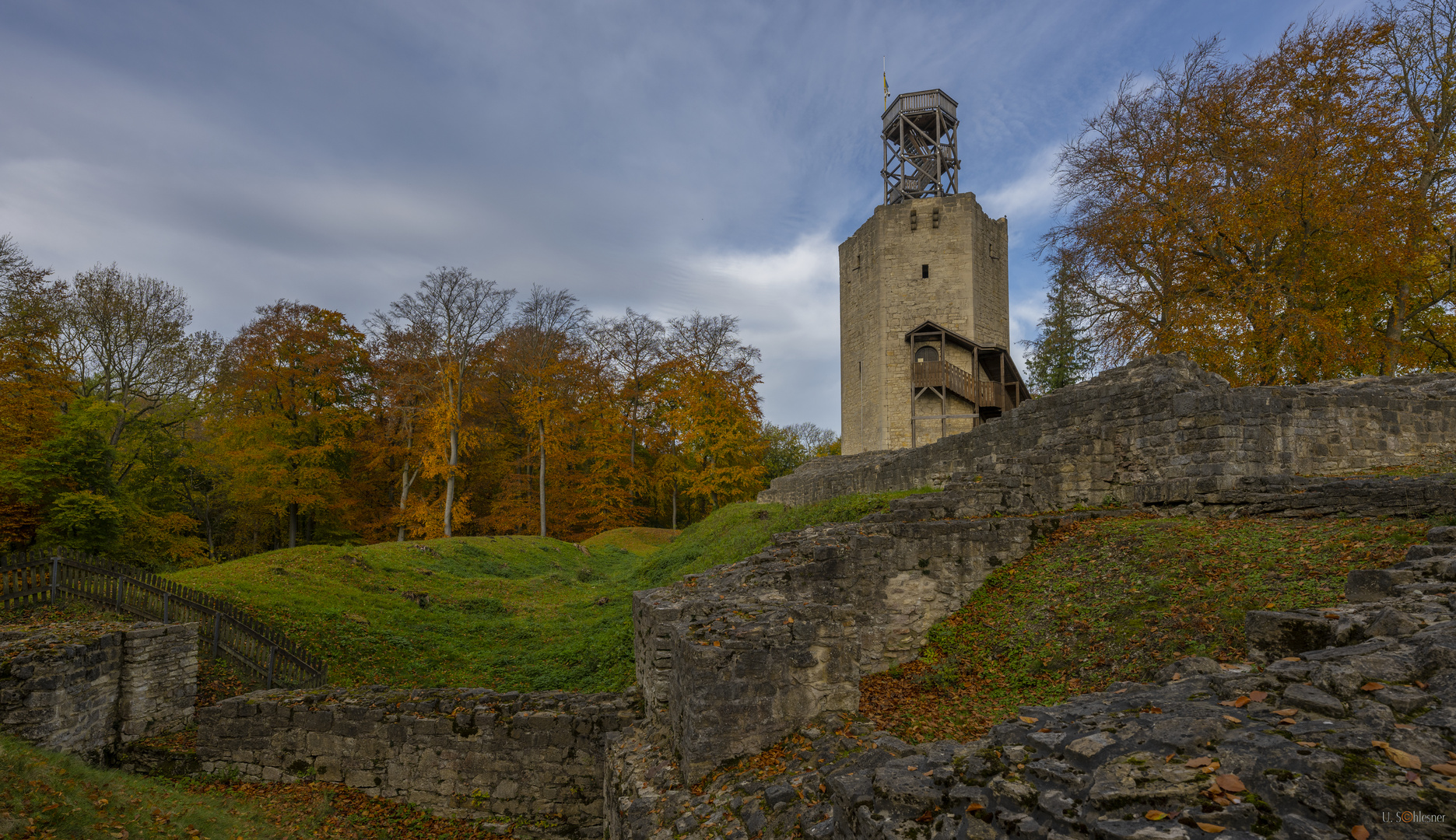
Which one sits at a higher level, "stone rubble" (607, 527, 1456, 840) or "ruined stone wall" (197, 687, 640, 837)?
"stone rubble" (607, 527, 1456, 840)

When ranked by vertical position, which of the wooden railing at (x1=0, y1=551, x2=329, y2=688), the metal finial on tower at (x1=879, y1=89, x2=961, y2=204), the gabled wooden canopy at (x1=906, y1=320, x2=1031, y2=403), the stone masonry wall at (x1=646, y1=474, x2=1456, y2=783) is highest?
the metal finial on tower at (x1=879, y1=89, x2=961, y2=204)

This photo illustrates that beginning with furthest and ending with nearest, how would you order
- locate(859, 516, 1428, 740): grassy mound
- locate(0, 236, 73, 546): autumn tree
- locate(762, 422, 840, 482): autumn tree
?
1. locate(762, 422, 840, 482): autumn tree
2. locate(0, 236, 73, 546): autumn tree
3. locate(859, 516, 1428, 740): grassy mound

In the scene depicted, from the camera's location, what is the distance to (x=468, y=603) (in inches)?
606

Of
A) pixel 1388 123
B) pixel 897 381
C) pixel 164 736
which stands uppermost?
pixel 1388 123

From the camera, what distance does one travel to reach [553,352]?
3253cm

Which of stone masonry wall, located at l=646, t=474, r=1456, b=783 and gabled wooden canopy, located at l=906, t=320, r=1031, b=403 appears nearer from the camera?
stone masonry wall, located at l=646, t=474, r=1456, b=783

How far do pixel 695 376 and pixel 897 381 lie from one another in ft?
34.7

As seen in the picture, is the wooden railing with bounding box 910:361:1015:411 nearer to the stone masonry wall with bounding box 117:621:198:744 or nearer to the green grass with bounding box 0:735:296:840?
the stone masonry wall with bounding box 117:621:198:744

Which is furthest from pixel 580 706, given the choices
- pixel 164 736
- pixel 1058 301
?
pixel 1058 301

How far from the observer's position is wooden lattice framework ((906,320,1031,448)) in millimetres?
25531

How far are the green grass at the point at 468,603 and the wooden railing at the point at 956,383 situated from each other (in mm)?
9942

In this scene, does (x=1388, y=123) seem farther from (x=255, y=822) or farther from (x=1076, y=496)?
(x=255, y=822)

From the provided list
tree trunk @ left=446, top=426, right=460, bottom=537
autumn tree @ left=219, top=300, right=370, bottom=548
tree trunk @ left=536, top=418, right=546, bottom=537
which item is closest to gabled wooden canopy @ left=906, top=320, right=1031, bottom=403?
tree trunk @ left=536, top=418, right=546, bottom=537

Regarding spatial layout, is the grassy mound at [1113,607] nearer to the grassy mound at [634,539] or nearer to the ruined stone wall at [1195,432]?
the ruined stone wall at [1195,432]
